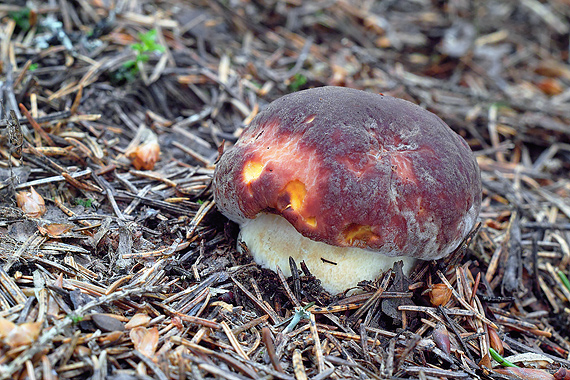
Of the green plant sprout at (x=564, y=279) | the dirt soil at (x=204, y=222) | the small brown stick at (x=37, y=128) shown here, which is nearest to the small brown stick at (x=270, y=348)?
the dirt soil at (x=204, y=222)

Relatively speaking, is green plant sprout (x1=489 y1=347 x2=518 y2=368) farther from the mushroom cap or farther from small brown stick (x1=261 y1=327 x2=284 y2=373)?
small brown stick (x1=261 y1=327 x2=284 y2=373)

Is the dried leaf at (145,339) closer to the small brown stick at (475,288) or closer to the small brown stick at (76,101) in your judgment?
the small brown stick at (475,288)

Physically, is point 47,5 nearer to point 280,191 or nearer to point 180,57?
point 180,57

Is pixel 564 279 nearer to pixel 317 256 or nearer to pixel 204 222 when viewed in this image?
pixel 317 256

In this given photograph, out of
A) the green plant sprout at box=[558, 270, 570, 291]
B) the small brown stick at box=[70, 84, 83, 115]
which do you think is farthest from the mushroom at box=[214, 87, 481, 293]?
the small brown stick at box=[70, 84, 83, 115]

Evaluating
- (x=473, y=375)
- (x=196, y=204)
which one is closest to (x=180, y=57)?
(x=196, y=204)
